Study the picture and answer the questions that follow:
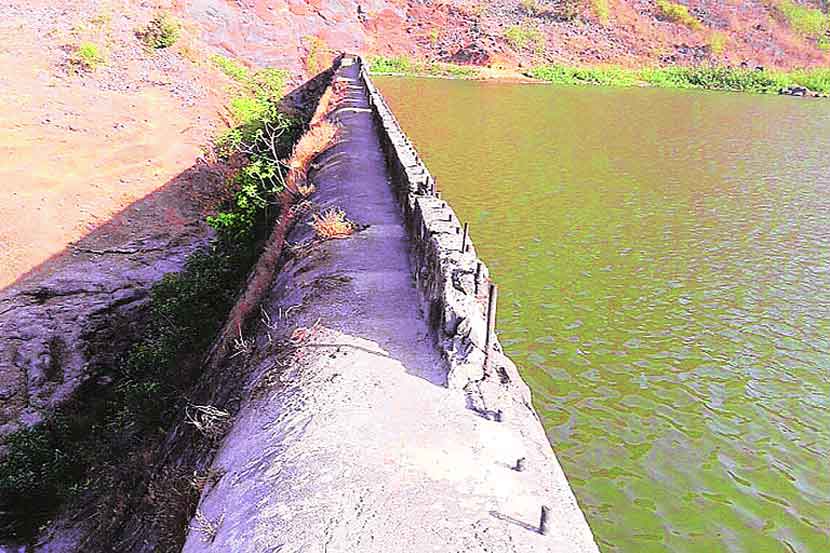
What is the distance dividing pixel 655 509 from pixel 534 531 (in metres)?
2.86

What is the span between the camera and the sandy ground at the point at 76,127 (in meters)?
15.8

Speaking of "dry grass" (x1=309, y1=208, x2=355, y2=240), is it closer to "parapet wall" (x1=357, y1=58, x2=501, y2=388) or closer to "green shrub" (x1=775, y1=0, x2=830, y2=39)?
"parapet wall" (x1=357, y1=58, x2=501, y2=388)

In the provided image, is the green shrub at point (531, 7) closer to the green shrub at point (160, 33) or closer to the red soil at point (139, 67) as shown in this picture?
the red soil at point (139, 67)

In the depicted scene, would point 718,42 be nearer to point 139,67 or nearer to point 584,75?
point 584,75

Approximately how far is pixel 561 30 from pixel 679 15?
12332 millimetres

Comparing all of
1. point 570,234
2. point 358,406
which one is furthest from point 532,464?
point 570,234

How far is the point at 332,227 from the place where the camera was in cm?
982

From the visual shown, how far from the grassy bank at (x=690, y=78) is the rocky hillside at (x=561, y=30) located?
3048 millimetres

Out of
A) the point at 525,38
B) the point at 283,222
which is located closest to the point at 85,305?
the point at 283,222

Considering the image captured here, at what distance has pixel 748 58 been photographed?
57625 mm

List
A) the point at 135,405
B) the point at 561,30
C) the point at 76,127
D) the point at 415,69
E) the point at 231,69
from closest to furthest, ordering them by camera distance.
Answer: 1. the point at 135,405
2. the point at 76,127
3. the point at 231,69
4. the point at 415,69
5. the point at 561,30

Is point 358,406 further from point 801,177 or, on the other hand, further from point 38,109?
point 38,109

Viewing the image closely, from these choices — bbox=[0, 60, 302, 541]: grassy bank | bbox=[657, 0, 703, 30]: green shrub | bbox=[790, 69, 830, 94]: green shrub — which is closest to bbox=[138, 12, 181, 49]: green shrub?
bbox=[0, 60, 302, 541]: grassy bank

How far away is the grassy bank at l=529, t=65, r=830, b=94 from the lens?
4803 cm
